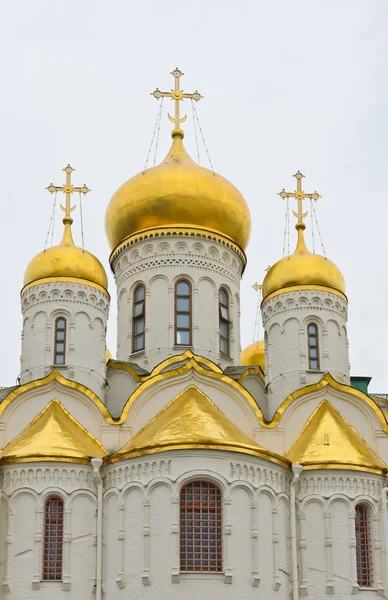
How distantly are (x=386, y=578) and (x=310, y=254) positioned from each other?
718 cm

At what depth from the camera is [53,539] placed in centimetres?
2002

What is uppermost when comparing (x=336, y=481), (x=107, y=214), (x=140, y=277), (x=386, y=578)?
(x=107, y=214)

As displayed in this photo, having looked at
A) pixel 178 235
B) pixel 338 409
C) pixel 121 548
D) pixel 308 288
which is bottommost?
pixel 121 548

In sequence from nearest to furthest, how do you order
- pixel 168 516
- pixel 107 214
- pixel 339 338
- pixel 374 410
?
pixel 168 516, pixel 374 410, pixel 339 338, pixel 107 214

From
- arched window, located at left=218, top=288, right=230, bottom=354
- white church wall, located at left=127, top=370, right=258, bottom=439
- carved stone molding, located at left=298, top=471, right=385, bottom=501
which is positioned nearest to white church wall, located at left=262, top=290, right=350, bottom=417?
arched window, located at left=218, top=288, right=230, bottom=354

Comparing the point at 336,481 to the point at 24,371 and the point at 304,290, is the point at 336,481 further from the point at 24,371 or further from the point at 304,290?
the point at 24,371

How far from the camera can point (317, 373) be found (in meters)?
23.2

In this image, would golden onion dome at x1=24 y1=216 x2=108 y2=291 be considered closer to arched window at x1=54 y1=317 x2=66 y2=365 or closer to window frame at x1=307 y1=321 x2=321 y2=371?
arched window at x1=54 y1=317 x2=66 y2=365

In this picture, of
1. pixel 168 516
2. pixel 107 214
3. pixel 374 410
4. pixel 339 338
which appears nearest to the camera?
pixel 168 516

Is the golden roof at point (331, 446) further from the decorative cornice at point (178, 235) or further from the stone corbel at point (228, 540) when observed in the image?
the decorative cornice at point (178, 235)

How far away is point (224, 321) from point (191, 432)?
17.3 feet

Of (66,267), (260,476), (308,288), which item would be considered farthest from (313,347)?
(66,267)

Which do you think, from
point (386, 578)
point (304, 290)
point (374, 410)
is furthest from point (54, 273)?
point (386, 578)

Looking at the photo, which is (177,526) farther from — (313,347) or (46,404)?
(313,347)
